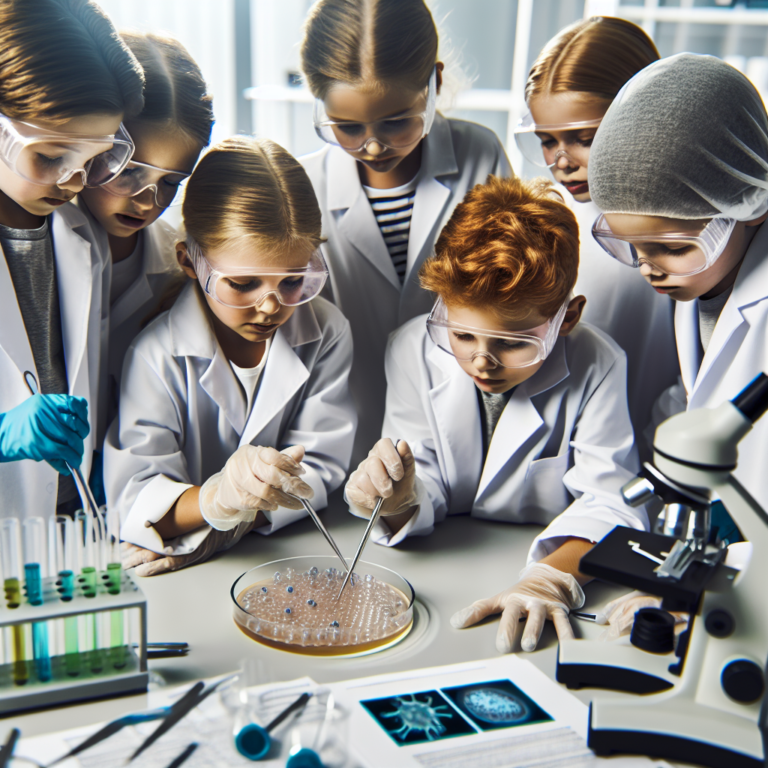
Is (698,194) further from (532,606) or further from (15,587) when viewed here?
(15,587)

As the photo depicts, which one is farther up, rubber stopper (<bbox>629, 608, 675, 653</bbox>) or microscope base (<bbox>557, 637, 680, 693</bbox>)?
rubber stopper (<bbox>629, 608, 675, 653</bbox>)

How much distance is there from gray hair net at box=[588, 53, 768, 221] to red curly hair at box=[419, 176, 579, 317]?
18cm

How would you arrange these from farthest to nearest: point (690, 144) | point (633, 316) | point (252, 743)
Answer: point (633, 316) < point (690, 144) < point (252, 743)

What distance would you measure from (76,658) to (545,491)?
3.33ft

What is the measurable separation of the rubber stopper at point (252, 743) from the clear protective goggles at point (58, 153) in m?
0.94

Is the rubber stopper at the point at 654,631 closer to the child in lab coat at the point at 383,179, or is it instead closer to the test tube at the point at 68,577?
the test tube at the point at 68,577

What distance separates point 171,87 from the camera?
1.50 metres

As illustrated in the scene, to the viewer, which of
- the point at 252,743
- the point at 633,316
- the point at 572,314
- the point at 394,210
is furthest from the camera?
the point at 394,210

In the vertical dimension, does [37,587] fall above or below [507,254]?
below

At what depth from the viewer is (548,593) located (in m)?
1.33

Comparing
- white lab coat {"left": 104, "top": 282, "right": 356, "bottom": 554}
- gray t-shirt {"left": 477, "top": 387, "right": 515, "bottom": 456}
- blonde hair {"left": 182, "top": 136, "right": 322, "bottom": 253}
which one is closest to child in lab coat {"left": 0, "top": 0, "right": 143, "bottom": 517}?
A: white lab coat {"left": 104, "top": 282, "right": 356, "bottom": 554}

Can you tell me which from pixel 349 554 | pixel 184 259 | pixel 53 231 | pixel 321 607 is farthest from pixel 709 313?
pixel 53 231

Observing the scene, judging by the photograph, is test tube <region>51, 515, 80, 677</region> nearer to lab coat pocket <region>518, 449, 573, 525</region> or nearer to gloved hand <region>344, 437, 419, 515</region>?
gloved hand <region>344, 437, 419, 515</region>

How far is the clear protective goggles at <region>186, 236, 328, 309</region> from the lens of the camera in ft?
4.94
